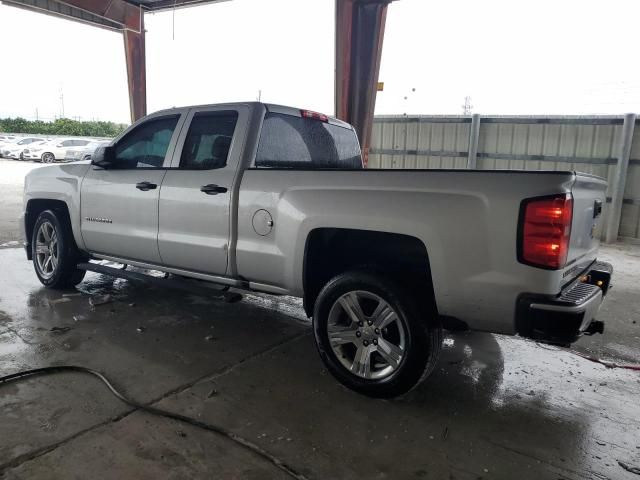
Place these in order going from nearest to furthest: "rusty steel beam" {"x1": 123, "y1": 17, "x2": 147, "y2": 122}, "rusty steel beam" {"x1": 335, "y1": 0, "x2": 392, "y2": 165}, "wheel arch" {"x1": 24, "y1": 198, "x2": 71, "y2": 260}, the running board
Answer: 1. the running board
2. "wheel arch" {"x1": 24, "y1": 198, "x2": 71, "y2": 260}
3. "rusty steel beam" {"x1": 335, "y1": 0, "x2": 392, "y2": 165}
4. "rusty steel beam" {"x1": 123, "y1": 17, "x2": 147, "y2": 122}

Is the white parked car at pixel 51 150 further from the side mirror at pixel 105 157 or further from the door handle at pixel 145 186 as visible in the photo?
the door handle at pixel 145 186

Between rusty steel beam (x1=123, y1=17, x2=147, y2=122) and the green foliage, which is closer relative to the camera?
rusty steel beam (x1=123, y1=17, x2=147, y2=122)

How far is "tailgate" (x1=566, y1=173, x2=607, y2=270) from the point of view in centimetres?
276

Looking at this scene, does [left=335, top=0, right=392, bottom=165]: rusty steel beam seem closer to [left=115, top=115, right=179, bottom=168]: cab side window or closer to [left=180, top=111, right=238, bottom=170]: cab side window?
[left=115, top=115, right=179, bottom=168]: cab side window

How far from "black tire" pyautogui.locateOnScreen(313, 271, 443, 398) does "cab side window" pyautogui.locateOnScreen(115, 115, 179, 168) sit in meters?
2.13

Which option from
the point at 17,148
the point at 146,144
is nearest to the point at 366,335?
the point at 146,144

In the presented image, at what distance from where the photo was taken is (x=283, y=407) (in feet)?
9.88

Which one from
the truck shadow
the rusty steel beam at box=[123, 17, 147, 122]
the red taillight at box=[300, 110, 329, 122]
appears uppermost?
the rusty steel beam at box=[123, 17, 147, 122]

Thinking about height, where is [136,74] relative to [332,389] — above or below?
above

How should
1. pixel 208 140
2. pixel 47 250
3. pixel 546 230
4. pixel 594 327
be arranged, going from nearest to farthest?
pixel 546 230
pixel 594 327
pixel 208 140
pixel 47 250

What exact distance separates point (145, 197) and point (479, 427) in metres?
3.20

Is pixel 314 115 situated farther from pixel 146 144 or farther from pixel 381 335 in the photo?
pixel 381 335

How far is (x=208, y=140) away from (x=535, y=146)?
26.7 ft

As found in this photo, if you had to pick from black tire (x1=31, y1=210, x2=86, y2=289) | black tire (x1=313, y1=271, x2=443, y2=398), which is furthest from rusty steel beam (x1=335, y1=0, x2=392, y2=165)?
black tire (x1=313, y1=271, x2=443, y2=398)
